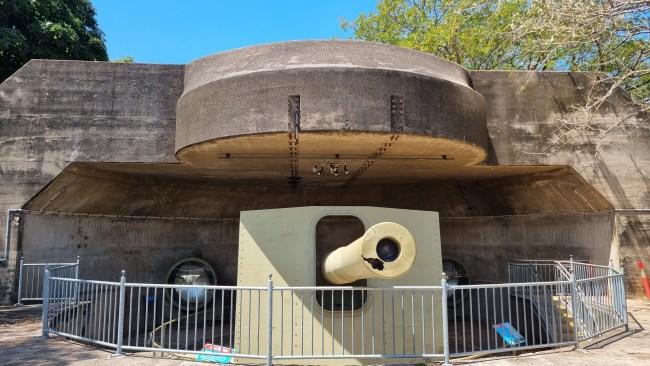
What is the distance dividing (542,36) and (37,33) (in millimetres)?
18084

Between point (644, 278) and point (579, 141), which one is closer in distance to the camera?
point (644, 278)

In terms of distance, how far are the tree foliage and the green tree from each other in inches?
539

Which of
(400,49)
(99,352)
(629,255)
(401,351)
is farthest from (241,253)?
(629,255)

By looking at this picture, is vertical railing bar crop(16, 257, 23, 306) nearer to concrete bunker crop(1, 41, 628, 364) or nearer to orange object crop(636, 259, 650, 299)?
concrete bunker crop(1, 41, 628, 364)

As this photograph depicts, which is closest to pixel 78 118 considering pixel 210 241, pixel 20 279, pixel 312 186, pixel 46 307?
pixel 20 279

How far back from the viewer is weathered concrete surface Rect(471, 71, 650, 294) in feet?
36.9

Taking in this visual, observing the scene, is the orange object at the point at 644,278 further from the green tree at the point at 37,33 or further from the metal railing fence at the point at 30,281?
the green tree at the point at 37,33

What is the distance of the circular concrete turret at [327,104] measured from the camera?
323 inches

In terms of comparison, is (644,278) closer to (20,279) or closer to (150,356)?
(150,356)

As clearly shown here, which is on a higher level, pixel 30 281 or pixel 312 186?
pixel 312 186

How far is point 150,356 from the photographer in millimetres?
6691

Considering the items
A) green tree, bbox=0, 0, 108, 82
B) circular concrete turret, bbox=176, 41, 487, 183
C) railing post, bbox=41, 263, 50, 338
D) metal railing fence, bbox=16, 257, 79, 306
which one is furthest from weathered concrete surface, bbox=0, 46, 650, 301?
green tree, bbox=0, 0, 108, 82

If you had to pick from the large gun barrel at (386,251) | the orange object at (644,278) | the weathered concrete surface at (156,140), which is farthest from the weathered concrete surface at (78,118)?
→ the orange object at (644,278)

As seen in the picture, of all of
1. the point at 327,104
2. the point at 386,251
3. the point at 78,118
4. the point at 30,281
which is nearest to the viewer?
the point at 386,251
